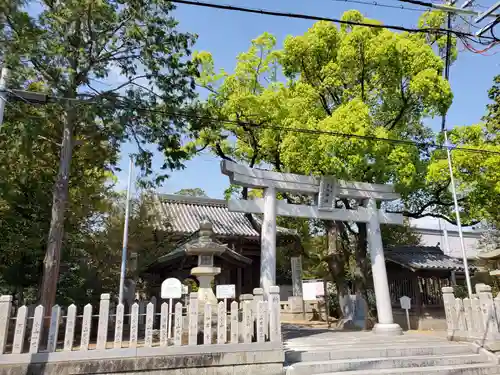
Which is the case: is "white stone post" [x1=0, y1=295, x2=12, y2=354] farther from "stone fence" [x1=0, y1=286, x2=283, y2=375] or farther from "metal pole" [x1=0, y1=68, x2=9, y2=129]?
"metal pole" [x1=0, y1=68, x2=9, y2=129]

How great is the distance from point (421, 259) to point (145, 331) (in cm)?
1377

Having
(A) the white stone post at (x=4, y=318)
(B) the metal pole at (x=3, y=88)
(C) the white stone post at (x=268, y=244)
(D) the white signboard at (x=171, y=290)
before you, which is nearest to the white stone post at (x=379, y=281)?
(C) the white stone post at (x=268, y=244)

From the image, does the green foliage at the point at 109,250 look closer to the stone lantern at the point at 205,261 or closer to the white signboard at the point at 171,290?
the stone lantern at the point at 205,261

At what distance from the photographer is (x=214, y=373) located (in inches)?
267

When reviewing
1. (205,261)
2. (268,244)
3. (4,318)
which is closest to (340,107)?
(268,244)

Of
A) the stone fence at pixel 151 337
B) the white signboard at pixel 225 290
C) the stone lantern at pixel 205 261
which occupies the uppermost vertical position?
the stone lantern at pixel 205 261

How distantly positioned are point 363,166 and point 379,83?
3.58m

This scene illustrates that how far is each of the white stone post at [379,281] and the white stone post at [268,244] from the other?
344 cm

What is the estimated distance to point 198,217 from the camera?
21125 millimetres

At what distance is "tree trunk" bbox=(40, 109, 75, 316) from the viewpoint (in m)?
8.33

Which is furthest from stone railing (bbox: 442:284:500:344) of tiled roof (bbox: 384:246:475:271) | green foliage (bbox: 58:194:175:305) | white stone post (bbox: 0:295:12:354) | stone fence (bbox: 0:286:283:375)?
green foliage (bbox: 58:194:175:305)

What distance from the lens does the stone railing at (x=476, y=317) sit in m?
8.97

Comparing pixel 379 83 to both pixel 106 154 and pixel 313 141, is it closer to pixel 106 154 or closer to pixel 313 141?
pixel 313 141

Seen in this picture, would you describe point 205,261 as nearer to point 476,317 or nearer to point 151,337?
point 151,337
